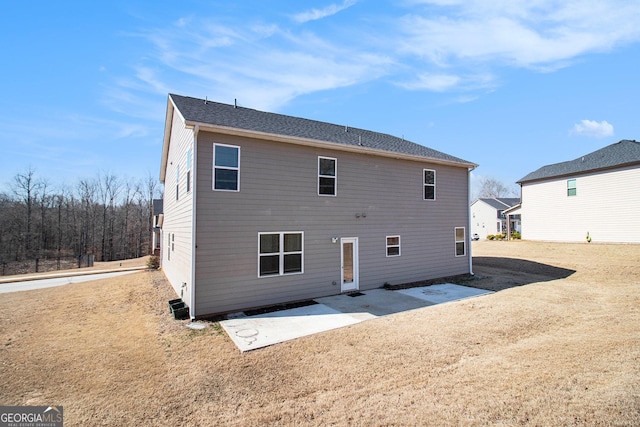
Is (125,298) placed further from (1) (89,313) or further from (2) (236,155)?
(2) (236,155)

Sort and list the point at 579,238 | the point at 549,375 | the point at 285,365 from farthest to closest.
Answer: the point at 579,238
the point at 285,365
the point at 549,375

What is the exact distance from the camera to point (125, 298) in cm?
1032

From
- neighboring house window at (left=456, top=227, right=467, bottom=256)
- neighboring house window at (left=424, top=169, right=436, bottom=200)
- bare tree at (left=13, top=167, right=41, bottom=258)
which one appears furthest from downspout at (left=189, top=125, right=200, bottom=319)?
bare tree at (left=13, top=167, right=41, bottom=258)

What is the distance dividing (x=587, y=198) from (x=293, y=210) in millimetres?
22334

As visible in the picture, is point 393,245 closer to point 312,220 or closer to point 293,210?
point 312,220

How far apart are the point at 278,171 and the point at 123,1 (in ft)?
19.7

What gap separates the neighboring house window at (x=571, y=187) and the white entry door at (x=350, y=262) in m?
20.3

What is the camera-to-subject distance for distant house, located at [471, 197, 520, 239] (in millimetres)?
38009

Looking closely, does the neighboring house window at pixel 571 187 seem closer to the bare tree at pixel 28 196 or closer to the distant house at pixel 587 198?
the distant house at pixel 587 198

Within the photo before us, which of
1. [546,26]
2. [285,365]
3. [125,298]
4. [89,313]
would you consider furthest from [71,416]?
[546,26]

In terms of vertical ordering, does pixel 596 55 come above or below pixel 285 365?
above

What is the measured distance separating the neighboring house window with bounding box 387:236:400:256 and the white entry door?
5.38 ft

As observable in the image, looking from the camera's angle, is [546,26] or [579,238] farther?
[579,238]

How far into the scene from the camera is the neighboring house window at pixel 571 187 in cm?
2088
